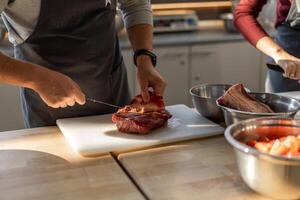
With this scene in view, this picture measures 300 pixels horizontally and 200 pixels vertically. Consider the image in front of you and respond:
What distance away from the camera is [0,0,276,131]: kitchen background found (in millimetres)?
2584

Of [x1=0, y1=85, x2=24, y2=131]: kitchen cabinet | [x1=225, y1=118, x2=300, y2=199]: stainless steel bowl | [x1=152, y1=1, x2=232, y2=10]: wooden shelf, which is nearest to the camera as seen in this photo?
[x1=225, y1=118, x2=300, y2=199]: stainless steel bowl

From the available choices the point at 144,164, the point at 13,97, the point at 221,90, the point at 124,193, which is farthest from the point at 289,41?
the point at 13,97

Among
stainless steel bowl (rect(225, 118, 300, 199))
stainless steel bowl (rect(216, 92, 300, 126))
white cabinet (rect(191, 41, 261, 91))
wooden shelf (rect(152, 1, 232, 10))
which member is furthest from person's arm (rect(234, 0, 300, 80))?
wooden shelf (rect(152, 1, 232, 10))

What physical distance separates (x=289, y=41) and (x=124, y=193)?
1.20 meters

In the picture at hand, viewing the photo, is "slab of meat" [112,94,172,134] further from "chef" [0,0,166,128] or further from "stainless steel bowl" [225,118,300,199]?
"stainless steel bowl" [225,118,300,199]

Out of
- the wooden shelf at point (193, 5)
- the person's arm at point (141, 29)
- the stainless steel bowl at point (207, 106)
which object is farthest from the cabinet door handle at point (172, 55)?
the stainless steel bowl at point (207, 106)

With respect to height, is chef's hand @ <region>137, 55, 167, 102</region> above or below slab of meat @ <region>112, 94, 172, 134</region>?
above

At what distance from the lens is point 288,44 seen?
1.84m

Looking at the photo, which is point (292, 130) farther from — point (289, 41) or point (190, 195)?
point (289, 41)

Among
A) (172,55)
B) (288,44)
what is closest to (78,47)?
(288,44)

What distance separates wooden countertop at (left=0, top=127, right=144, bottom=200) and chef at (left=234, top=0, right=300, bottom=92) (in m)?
0.91

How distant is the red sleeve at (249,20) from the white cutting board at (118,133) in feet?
1.79

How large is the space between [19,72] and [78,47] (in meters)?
0.31

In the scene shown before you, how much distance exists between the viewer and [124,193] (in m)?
0.90
